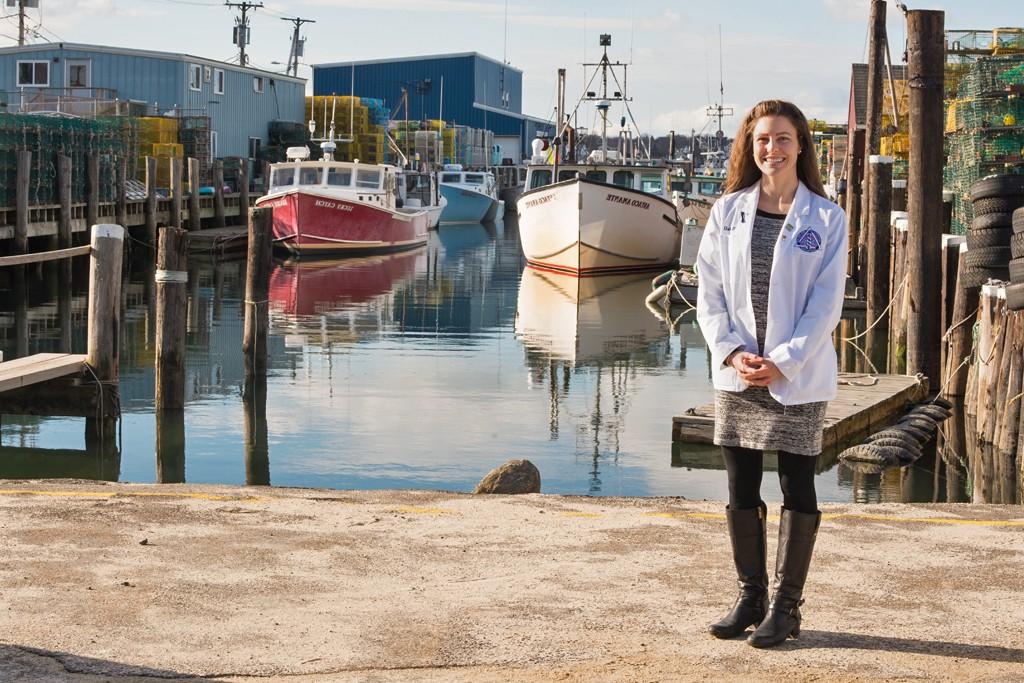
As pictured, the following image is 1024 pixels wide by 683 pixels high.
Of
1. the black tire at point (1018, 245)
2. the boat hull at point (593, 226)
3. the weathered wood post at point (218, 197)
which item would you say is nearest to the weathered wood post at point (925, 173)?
the black tire at point (1018, 245)

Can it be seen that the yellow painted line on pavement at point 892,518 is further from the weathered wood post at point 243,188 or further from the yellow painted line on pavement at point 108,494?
the weathered wood post at point 243,188

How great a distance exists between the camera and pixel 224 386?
46.0 feet

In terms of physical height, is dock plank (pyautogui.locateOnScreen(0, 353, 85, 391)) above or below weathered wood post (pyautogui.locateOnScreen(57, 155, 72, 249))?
below

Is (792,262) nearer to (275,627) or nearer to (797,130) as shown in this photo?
(797,130)

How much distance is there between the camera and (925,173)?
454 inches

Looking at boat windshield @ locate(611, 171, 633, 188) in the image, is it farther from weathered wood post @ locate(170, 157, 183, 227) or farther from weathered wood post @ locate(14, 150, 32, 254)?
weathered wood post @ locate(14, 150, 32, 254)

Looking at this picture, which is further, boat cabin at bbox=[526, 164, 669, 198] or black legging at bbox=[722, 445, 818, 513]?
boat cabin at bbox=[526, 164, 669, 198]

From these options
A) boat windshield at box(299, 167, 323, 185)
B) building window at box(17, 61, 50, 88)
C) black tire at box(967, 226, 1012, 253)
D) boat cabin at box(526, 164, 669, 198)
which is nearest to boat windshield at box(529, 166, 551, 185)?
boat cabin at box(526, 164, 669, 198)

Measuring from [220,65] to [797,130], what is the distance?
150 ft

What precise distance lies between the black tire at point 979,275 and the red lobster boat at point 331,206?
23.3 m

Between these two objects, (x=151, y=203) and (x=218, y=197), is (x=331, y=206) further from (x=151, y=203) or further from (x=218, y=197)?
(x=218, y=197)

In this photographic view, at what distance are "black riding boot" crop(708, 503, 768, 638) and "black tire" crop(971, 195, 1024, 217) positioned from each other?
25.0 ft

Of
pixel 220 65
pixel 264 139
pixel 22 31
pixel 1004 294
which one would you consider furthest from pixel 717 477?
pixel 22 31

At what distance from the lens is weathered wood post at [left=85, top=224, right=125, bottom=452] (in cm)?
1005
